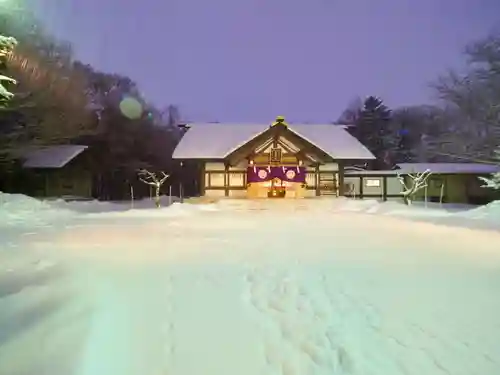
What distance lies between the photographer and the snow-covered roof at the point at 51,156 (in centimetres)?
2820

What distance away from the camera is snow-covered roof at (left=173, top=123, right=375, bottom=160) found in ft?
85.4

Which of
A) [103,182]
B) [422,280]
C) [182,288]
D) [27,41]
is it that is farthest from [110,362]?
[103,182]

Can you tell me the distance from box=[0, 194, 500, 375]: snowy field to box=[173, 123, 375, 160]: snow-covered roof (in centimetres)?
1684

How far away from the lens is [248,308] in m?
4.99

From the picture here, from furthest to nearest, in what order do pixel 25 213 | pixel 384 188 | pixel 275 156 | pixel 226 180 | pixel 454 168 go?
pixel 454 168 → pixel 384 188 → pixel 226 180 → pixel 275 156 → pixel 25 213

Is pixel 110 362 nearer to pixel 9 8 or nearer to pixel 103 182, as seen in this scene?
pixel 9 8

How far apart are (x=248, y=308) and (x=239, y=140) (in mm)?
22919

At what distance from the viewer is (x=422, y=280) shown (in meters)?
6.19

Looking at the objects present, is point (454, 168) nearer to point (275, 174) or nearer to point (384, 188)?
point (384, 188)

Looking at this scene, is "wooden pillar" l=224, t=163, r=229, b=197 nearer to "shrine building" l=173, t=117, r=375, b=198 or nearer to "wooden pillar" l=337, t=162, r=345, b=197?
"shrine building" l=173, t=117, r=375, b=198

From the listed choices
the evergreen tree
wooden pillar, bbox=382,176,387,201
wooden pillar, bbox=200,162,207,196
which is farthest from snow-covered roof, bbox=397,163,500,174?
wooden pillar, bbox=200,162,207,196

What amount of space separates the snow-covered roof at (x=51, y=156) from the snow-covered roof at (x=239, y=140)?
6590mm

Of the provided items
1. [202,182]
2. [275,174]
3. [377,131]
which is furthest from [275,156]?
[377,131]

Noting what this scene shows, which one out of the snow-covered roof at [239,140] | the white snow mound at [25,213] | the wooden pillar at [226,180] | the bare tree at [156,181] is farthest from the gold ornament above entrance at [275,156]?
the white snow mound at [25,213]
